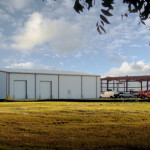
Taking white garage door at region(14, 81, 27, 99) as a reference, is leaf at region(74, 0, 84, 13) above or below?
above

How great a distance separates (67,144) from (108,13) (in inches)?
132

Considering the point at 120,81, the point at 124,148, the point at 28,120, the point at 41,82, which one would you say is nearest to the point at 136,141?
the point at 124,148

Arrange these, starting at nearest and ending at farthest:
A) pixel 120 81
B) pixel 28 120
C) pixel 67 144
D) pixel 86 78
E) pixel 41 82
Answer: pixel 67 144 < pixel 28 120 < pixel 41 82 < pixel 86 78 < pixel 120 81

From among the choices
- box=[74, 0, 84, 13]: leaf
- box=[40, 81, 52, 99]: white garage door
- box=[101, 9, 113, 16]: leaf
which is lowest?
box=[40, 81, 52, 99]: white garage door

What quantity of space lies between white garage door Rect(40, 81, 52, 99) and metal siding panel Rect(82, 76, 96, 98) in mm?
7073

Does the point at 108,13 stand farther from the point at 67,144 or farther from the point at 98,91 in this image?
the point at 98,91

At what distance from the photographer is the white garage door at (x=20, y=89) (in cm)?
3747

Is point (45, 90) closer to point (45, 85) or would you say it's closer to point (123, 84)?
point (45, 85)

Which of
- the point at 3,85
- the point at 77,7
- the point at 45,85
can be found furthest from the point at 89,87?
the point at 77,7

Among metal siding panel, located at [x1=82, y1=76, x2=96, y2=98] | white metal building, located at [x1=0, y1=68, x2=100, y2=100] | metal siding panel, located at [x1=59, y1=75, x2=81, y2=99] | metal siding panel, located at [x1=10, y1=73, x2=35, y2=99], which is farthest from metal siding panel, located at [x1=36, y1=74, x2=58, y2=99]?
metal siding panel, located at [x1=82, y1=76, x2=96, y2=98]

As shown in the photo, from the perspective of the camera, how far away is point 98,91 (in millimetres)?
46969

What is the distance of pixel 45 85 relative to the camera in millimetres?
40750

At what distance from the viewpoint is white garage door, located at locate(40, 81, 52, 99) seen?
132ft

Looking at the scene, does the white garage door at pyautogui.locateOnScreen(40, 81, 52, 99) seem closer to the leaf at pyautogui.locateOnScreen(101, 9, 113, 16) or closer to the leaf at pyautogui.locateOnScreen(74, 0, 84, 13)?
the leaf at pyautogui.locateOnScreen(74, 0, 84, 13)
